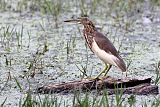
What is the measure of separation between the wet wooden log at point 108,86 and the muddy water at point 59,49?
65 millimetres

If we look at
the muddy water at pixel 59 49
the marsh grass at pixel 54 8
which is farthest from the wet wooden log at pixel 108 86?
the marsh grass at pixel 54 8

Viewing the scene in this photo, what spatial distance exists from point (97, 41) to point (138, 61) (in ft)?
3.87

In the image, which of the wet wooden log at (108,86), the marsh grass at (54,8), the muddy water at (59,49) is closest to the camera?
the wet wooden log at (108,86)

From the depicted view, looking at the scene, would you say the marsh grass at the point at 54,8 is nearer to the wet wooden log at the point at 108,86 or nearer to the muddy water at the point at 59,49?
the muddy water at the point at 59,49

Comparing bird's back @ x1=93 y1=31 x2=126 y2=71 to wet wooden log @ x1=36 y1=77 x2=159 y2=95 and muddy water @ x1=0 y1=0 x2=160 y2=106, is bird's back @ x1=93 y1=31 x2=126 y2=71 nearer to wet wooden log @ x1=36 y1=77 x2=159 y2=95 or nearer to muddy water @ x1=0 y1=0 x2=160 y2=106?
wet wooden log @ x1=36 y1=77 x2=159 y2=95

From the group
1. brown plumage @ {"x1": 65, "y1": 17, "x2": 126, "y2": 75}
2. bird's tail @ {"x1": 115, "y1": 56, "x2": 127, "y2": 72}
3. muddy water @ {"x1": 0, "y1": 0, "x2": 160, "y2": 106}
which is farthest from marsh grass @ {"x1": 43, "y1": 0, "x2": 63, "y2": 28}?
bird's tail @ {"x1": 115, "y1": 56, "x2": 127, "y2": 72}

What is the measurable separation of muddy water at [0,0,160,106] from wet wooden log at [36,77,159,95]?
6cm

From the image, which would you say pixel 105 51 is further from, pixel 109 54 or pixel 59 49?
pixel 59 49

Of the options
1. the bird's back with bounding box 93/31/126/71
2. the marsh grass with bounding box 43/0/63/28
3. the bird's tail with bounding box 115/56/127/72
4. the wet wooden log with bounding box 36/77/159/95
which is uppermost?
the marsh grass with bounding box 43/0/63/28

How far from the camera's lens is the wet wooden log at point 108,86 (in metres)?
3.94

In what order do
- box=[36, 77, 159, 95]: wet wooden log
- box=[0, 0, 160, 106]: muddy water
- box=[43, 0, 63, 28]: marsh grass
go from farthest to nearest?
box=[43, 0, 63, 28]: marsh grass < box=[0, 0, 160, 106]: muddy water < box=[36, 77, 159, 95]: wet wooden log

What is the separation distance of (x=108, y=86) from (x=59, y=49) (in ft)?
4.97

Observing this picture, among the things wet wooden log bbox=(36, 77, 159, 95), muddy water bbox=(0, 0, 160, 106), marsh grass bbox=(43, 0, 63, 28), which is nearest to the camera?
wet wooden log bbox=(36, 77, 159, 95)

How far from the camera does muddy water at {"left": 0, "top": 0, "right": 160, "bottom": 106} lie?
451 cm
